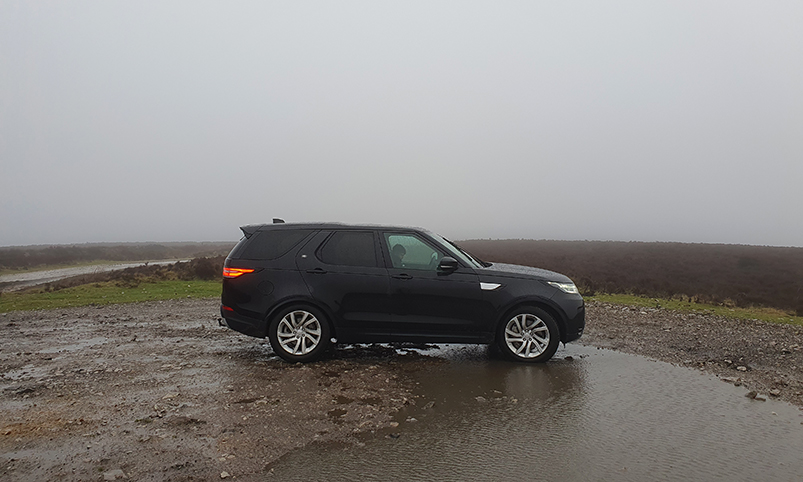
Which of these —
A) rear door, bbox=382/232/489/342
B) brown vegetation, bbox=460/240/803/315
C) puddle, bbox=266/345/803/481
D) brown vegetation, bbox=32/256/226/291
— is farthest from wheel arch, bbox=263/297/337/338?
brown vegetation, bbox=32/256/226/291

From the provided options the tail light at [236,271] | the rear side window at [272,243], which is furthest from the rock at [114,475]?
the rear side window at [272,243]

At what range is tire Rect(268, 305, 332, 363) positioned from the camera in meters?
6.79

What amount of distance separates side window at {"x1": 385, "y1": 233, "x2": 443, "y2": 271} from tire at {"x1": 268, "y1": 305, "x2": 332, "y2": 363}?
1.29 meters

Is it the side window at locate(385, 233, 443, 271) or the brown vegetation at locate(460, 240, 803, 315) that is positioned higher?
the side window at locate(385, 233, 443, 271)

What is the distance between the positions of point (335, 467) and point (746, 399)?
173 inches

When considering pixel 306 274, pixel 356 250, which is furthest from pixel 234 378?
pixel 356 250

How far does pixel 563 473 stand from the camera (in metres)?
3.55

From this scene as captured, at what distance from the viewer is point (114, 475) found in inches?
139

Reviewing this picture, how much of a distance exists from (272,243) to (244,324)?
1.18 metres

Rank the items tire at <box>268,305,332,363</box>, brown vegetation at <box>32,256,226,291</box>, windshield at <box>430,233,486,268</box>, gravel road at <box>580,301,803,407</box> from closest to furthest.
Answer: gravel road at <box>580,301,803,407</box>
tire at <box>268,305,332,363</box>
windshield at <box>430,233,486,268</box>
brown vegetation at <box>32,256,226,291</box>

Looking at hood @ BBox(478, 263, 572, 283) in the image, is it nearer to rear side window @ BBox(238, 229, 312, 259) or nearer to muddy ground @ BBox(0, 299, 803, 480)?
muddy ground @ BBox(0, 299, 803, 480)

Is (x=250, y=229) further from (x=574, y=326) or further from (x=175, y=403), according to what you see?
(x=574, y=326)

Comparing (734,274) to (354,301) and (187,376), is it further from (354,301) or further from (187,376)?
(187,376)

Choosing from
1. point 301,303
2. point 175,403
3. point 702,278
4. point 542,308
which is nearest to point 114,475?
point 175,403
